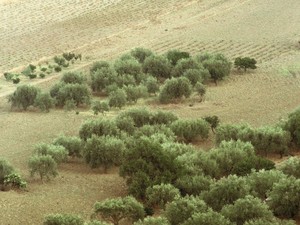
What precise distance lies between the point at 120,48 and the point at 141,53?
14.9ft

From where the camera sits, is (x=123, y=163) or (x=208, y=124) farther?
(x=208, y=124)

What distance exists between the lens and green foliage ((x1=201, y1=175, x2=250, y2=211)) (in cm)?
2573

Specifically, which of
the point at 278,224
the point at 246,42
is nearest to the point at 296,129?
the point at 278,224

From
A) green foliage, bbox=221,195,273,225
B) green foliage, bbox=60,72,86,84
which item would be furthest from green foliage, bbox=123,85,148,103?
green foliage, bbox=221,195,273,225

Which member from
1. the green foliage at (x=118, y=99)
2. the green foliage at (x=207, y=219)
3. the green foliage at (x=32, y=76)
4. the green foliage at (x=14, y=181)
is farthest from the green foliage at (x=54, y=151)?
the green foliage at (x=32, y=76)

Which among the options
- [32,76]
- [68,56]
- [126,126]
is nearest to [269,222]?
[126,126]

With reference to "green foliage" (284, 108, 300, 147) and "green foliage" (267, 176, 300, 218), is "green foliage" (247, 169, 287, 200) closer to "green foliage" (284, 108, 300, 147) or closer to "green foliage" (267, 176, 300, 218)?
"green foliage" (267, 176, 300, 218)

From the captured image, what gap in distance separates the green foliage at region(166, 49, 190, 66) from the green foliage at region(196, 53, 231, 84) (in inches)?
65.6

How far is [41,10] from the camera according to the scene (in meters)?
64.4

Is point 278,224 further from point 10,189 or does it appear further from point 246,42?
point 246,42

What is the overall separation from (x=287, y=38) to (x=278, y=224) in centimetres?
3556

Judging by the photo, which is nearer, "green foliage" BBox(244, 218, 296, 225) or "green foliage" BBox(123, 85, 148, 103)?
"green foliage" BBox(244, 218, 296, 225)

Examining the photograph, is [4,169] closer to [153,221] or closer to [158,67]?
[153,221]

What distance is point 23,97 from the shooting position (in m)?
41.4
